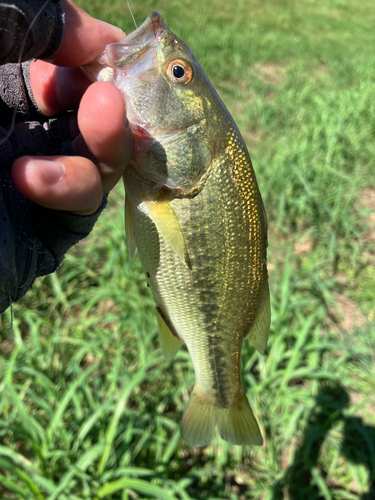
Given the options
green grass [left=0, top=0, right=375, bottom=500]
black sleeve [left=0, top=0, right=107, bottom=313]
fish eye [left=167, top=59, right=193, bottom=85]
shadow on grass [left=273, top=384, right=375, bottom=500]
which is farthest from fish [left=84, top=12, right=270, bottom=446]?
shadow on grass [left=273, top=384, right=375, bottom=500]

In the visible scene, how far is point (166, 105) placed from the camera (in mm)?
1266

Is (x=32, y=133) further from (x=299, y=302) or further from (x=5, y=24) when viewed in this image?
(x=299, y=302)

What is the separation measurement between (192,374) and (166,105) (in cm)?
180

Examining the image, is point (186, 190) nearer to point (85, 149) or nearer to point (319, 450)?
point (85, 149)

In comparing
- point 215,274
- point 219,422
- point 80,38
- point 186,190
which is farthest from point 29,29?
point 219,422

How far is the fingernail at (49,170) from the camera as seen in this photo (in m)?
0.95

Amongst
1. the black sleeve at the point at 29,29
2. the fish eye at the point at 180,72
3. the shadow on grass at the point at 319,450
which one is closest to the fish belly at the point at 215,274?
the fish eye at the point at 180,72

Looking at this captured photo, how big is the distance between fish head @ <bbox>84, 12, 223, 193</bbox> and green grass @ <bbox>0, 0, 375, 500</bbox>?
53.7 inches

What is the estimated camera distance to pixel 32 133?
4.24ft

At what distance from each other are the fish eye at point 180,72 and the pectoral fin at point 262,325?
2.99ft

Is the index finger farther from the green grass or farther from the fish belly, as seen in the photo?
the green grass

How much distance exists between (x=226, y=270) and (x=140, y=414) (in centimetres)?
123

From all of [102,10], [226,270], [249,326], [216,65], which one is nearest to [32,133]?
[226,270]

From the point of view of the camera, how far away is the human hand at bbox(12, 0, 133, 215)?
96cm
